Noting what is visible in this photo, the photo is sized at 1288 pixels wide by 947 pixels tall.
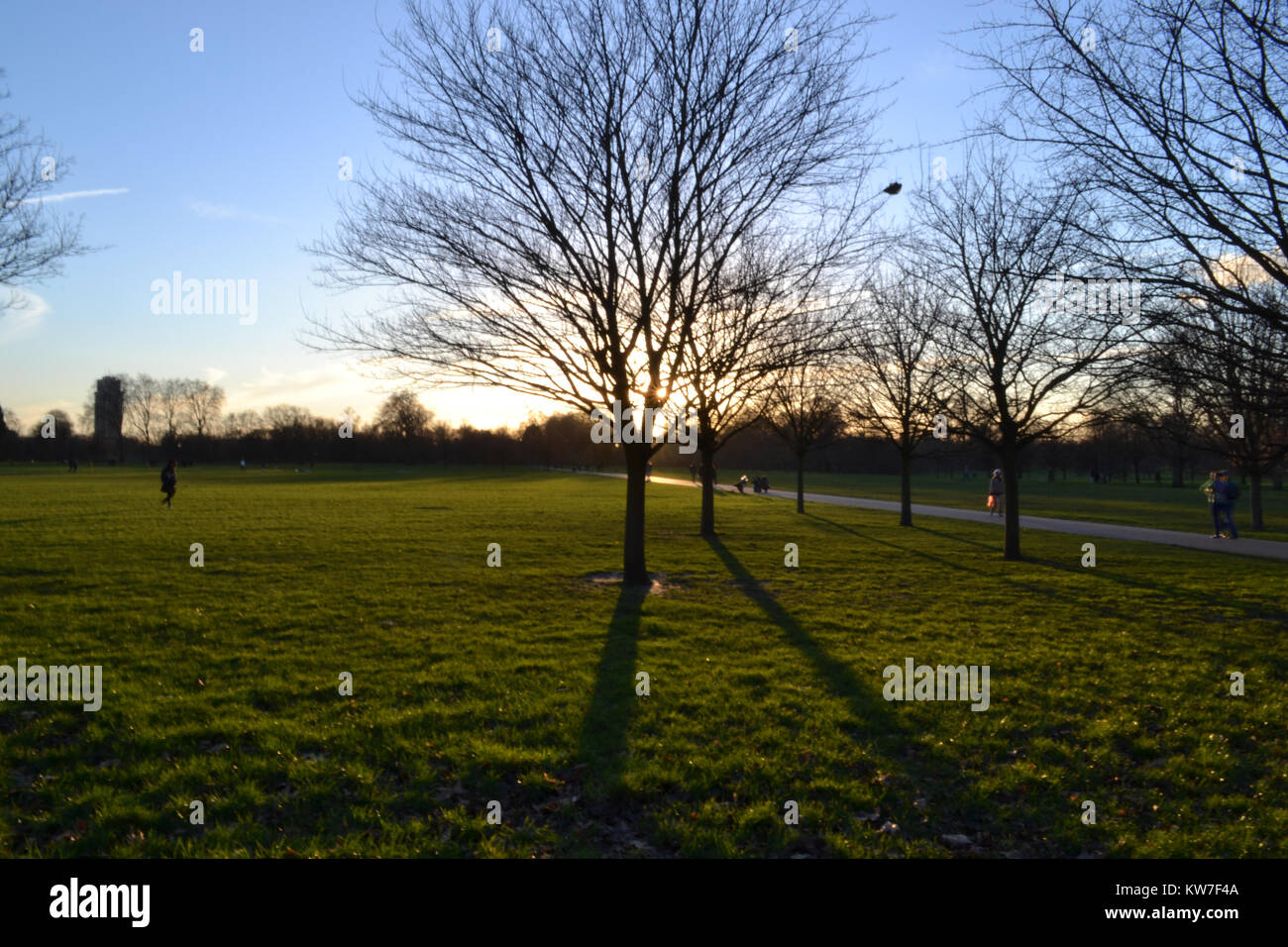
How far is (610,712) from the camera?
20.1ft

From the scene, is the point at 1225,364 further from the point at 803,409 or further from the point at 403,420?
the point at 403,420

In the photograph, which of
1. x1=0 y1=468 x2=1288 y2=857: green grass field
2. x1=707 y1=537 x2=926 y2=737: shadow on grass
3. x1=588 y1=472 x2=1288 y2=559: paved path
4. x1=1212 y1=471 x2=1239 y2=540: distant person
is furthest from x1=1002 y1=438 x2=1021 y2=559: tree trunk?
x1=1212 y1=471 x2=1239 y2=540: distant person

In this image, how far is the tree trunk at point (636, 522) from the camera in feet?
39.3

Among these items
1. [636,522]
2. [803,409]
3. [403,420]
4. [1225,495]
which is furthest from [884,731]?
[403,420]

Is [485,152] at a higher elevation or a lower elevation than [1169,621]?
higher

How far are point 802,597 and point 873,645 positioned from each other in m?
3.05

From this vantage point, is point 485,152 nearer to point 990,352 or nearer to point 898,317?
point 990,352

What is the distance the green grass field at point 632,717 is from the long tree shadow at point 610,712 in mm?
39

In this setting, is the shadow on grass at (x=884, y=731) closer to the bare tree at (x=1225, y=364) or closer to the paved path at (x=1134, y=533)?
the bare tree at (x=1225, y=364)

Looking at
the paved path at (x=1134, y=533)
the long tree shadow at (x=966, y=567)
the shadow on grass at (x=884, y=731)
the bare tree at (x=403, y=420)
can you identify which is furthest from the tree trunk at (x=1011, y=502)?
the bare tree at (x=403, y=420)

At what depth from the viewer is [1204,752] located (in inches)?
210

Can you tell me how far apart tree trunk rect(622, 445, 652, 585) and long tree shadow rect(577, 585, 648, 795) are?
269cm

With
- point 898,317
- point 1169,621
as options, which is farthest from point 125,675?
point 898,317

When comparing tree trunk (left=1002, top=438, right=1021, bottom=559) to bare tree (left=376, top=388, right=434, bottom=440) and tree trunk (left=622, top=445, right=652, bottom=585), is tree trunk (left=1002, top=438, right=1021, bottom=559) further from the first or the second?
bare tree (left=376, top=388, right=434, bottom=440)
